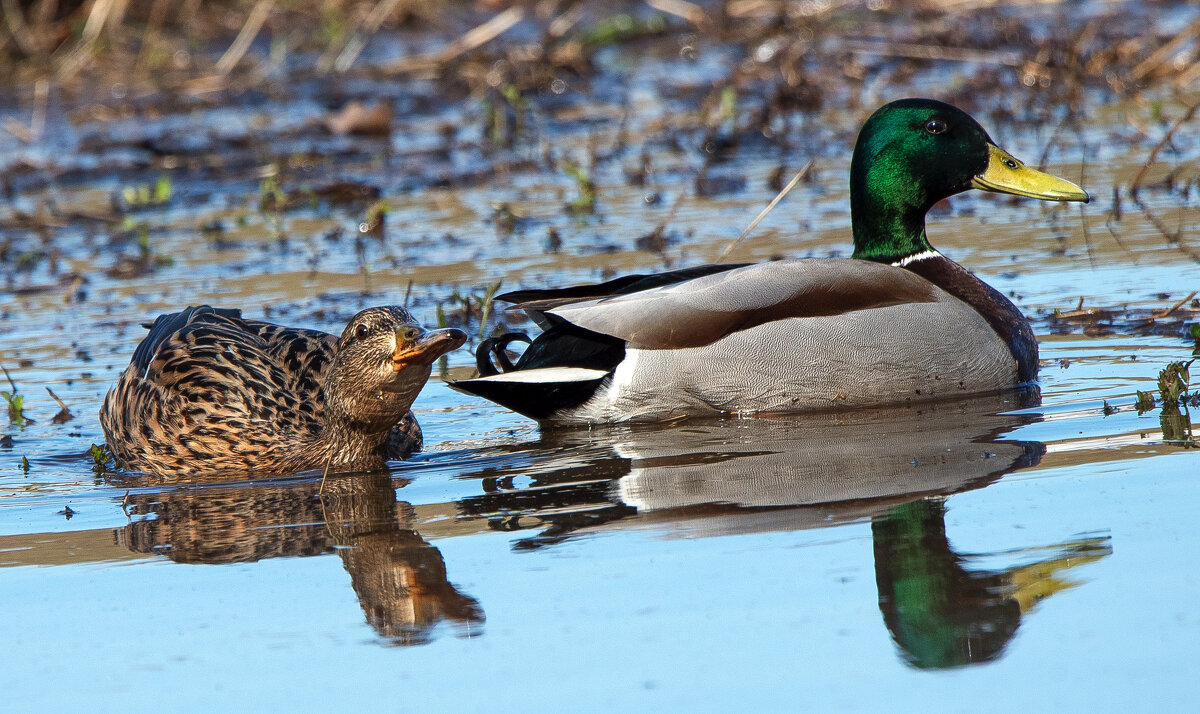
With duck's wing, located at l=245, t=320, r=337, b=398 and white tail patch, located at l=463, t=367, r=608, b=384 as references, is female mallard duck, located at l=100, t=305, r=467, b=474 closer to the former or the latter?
duck's wing, located at l=245, t=320, r=337, b=398

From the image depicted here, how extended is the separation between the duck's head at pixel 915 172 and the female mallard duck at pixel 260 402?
7.07ft

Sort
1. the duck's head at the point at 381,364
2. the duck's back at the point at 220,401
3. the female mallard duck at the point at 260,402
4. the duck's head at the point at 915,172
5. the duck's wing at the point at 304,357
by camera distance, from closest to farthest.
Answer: the duck's head at the point at 381,364 → the female mallard duck at the point at 260,402 → the duck's back at the point at 220,401 → the duck's wing at the point at 304,357 → the duck's head at the point at 915,172

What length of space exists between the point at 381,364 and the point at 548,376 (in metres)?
1.01

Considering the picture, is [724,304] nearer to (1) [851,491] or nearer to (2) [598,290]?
(2) [598,290]

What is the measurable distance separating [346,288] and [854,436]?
152 inches

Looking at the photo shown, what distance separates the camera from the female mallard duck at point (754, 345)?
6180mm

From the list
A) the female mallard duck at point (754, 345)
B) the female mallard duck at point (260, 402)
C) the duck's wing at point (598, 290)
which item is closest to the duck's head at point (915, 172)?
the female mallard duck at point (754, 345)

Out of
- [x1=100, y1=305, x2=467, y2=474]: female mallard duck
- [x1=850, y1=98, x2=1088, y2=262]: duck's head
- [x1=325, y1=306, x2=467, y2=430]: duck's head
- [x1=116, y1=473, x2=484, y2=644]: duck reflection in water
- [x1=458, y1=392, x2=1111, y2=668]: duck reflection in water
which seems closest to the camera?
[x1=458, y1=392, x2=1111, y2=668]: duck reflection in water

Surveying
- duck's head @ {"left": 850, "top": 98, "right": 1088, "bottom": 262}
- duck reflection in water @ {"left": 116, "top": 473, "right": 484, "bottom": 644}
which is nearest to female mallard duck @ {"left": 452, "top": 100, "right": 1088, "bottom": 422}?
duck's head @ {"left": 850, "top": 98, "right": 1088, "bottom": 262}

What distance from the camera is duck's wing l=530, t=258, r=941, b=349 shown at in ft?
20.3

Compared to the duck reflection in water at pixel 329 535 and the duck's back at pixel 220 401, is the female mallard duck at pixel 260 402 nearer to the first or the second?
the duck's back at pixel 220 401

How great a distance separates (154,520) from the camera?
207 inches

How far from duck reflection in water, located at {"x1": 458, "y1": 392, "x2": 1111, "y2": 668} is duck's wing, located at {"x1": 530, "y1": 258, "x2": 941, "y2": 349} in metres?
0.36

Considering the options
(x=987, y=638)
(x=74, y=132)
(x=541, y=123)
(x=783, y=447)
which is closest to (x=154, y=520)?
(x=783, y=447)
